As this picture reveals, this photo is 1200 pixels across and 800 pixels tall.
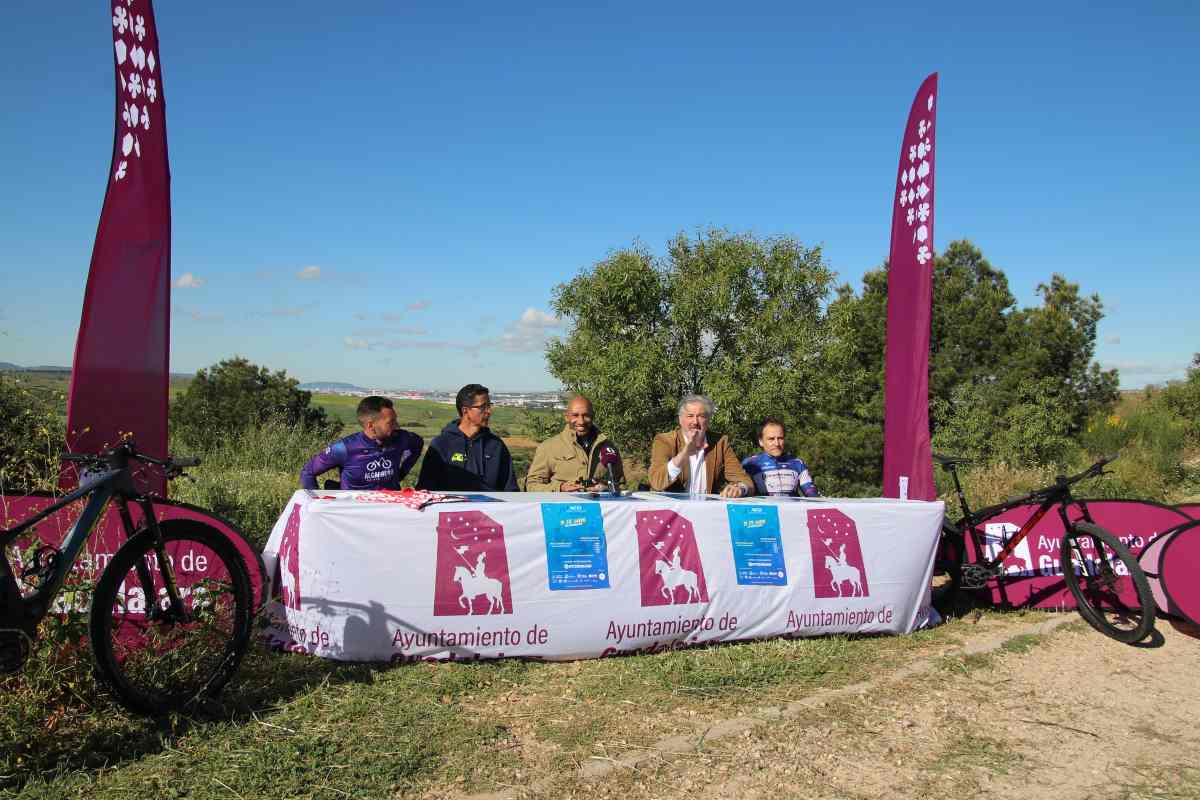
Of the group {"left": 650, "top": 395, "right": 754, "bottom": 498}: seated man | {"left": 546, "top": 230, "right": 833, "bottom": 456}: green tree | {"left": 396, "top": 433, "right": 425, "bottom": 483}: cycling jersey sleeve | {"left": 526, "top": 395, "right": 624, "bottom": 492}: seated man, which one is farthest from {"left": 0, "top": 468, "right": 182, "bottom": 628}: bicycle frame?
{"left": 546, "top": 230, "right": 833, "bottom": 456}: green tree

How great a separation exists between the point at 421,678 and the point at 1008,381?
1059 inches

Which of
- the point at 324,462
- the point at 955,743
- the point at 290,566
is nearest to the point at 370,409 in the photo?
the point at 324,462

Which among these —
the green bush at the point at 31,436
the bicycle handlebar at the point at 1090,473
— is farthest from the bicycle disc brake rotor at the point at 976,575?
the green bush at the point at 31,436

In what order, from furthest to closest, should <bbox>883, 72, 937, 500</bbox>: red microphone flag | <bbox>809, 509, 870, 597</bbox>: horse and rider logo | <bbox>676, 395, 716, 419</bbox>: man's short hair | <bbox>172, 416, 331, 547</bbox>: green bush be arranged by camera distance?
<bbox>172, 416, 331, 547</bbox>: green bush → <bbox>883, 72, 937, 500</bbox>: red microphone flag → <bbox>676, 395, 716, 419</bbox>: man's short hair → <bbox>809, 509, 870, 597</bbox>: horse and rider logo

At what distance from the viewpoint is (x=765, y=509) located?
557 centimetres

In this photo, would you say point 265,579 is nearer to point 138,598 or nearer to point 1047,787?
point 138,598

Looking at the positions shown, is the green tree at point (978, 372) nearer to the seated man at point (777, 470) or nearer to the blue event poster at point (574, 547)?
the seated man at point (777, 470)

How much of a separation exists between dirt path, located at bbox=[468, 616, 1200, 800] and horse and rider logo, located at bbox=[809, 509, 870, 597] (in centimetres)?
69

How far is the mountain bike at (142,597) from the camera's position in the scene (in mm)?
3553

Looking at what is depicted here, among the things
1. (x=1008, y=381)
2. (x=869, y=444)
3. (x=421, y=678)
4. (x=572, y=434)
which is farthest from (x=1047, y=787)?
(x=1008, y=381)

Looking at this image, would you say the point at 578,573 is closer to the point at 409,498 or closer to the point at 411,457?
the point at 409,498

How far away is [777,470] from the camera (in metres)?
6.78

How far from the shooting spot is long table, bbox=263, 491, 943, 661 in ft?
15.3

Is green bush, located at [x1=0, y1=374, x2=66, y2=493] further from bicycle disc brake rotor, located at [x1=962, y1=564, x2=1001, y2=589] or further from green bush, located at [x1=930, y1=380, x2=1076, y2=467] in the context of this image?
green bush, located at [x1=930, y1=380, x2=1076, y2=467]
